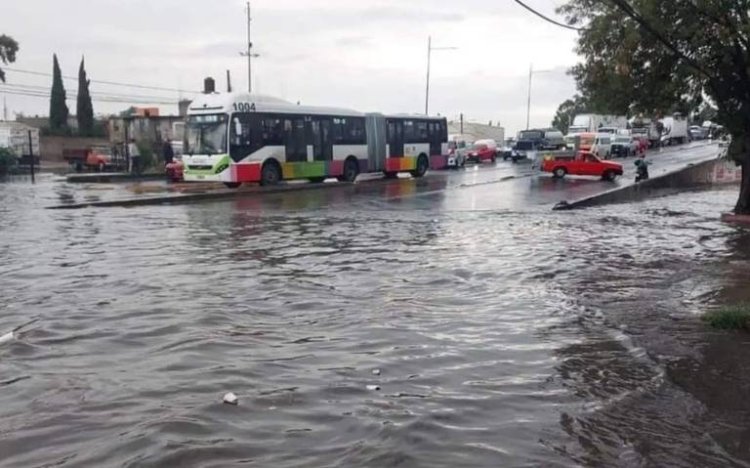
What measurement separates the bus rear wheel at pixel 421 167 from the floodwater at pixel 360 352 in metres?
25.3

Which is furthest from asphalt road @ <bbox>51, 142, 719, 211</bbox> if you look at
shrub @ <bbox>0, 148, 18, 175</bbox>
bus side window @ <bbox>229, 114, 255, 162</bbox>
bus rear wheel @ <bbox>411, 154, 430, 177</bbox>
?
shrub @ <bbox>0, 148, 18, 175</bbox>

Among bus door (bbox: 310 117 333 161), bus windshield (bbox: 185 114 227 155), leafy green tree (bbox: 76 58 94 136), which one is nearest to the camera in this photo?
bus windshield (bbox: 185 114 227 155)

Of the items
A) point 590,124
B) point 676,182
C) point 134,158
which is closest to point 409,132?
point 676,182

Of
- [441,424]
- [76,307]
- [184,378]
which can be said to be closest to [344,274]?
[76,307]

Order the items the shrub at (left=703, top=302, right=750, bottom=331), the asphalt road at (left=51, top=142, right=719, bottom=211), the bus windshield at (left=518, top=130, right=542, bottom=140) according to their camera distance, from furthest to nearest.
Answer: the bus windshield at (left=518, top=130, right=542, bottom=140) → the asphalt road at (left=51, top=142, right=719, bottom=211) → the shrub at (left=703, top=302, right=750, bottom=331)

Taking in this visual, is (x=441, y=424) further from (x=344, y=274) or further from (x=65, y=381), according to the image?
(x=344, y=274)

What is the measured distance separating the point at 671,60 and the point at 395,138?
20506 mm

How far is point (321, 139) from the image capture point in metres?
33.4

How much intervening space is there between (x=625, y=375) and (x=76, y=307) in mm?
5969

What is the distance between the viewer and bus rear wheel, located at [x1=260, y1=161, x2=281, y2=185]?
30573 mm

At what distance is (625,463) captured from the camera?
462cm

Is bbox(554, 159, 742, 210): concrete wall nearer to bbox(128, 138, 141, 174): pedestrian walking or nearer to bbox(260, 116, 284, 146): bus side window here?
bbox(260, 116, 284, 146): bus side window

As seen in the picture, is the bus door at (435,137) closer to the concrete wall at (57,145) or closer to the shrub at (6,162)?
the shrub at (6,162)

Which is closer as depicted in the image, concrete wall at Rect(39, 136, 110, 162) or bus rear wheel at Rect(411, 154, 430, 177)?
bus rear wheel at Rect(411, 154, 430, 177)
